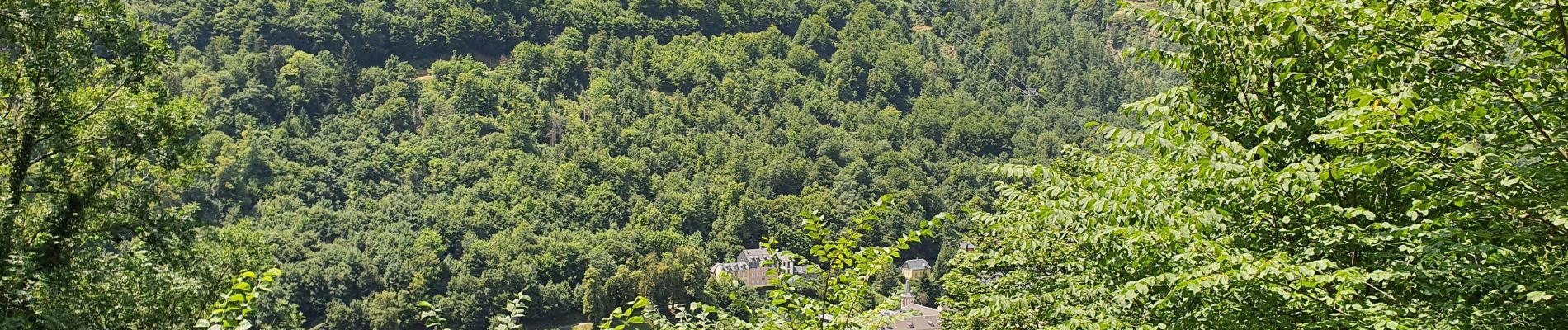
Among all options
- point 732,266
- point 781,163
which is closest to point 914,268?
point 732,266

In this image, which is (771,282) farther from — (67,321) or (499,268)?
(499,268)

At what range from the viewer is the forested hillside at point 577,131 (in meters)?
61.6

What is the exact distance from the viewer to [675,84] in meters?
98.8

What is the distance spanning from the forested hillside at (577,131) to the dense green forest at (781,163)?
0.31m

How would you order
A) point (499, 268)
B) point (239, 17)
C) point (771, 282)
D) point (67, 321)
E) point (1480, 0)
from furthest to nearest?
1. point (239, 17)
2. point (499, 268)
3. point (67, 321)
4. point (771, 282)
5. point (1480, 0)

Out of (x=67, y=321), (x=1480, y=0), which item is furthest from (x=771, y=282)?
(x=67, y=321)

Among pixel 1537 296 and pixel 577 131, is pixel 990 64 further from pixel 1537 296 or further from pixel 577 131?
pixel 1537 296

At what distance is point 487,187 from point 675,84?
92.5ft

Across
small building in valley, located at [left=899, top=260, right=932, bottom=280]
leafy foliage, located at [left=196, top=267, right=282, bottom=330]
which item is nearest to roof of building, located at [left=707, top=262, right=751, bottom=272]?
small building in valley, located at [left=899, top=260, right=932, bottom=280]

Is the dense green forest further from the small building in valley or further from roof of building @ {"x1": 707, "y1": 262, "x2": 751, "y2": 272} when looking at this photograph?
the small building in valley

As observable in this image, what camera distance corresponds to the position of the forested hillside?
61.6 meters

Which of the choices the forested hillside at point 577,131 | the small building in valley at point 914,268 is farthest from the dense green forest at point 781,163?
the small building in valley at point 914,268

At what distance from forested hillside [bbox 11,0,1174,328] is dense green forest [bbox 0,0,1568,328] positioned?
1.01 ft

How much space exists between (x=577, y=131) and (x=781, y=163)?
51.0 feet
